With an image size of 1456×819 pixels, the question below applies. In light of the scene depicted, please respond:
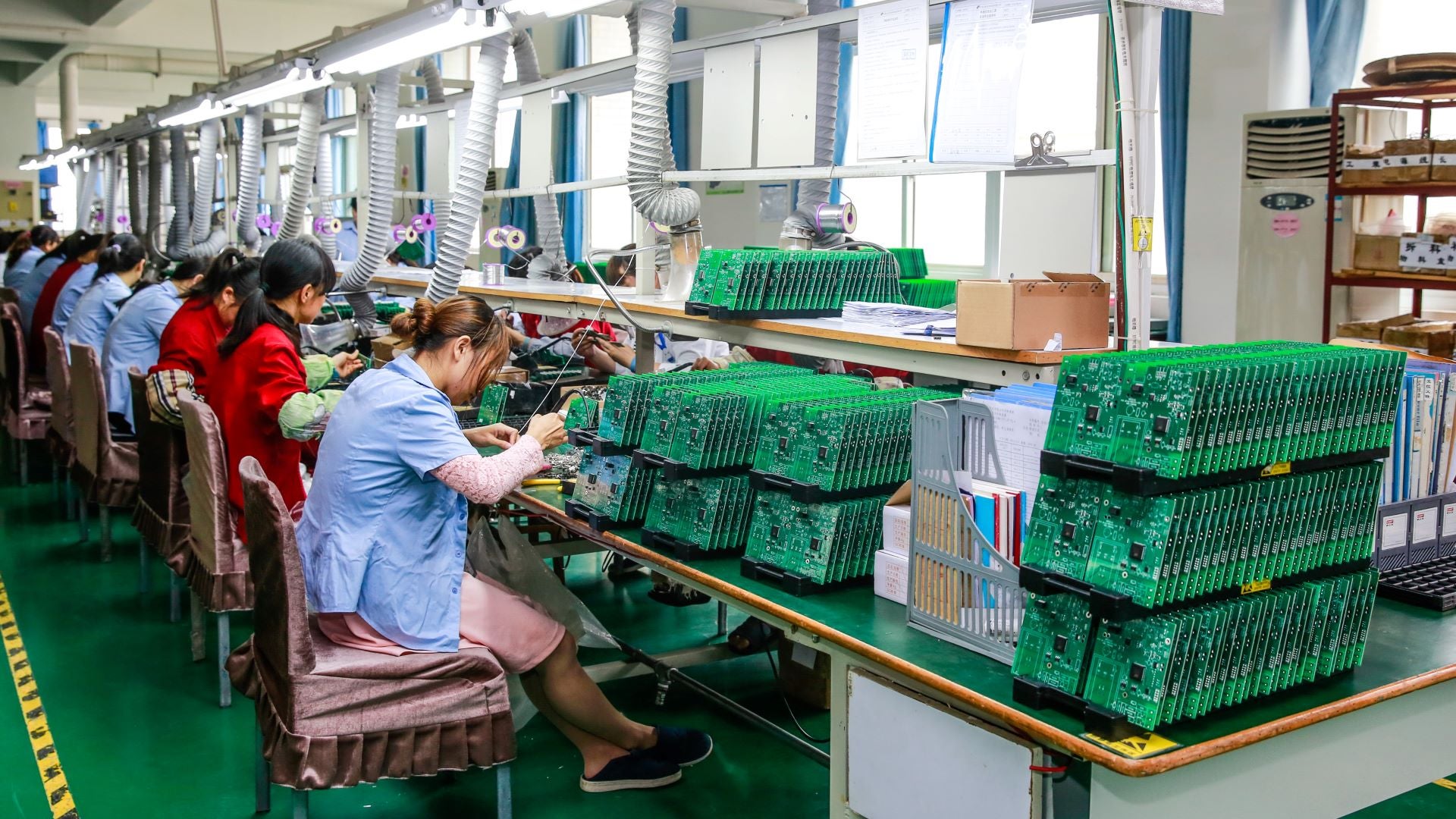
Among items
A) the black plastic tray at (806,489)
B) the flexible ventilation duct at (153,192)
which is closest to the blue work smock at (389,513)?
the black plastic tray at (806,489)

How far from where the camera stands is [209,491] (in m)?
3.03

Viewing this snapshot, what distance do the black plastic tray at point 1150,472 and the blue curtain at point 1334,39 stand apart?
4.60 metres

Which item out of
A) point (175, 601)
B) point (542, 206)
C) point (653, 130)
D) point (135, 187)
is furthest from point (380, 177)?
point (135, 187)

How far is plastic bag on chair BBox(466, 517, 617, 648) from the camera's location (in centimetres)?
305

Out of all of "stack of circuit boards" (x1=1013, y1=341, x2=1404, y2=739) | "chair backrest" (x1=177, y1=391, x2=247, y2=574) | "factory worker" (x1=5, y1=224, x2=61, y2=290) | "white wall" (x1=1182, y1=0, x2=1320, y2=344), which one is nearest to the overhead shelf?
"stack of circuit boards" (x1=1013, y1=341, x2=1404, y2=739)

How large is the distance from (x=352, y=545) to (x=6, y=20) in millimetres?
10455

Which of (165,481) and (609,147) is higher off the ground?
(609,147)

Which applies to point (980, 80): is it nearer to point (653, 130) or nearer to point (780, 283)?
point (780, 283)

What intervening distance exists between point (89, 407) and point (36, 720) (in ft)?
4.91

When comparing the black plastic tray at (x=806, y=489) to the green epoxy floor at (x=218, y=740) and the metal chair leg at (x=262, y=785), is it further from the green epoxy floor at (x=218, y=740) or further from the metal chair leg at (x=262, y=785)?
the metal chair leg at (x=262, y=785)

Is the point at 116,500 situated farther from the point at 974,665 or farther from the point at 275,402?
the point at 974,665

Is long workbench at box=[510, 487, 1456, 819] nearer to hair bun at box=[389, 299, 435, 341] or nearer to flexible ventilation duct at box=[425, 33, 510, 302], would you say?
hair bun at box=[389, 299, 435, 341]

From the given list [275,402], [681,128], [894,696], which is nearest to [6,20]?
[681,128]

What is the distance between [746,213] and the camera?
902 cm
